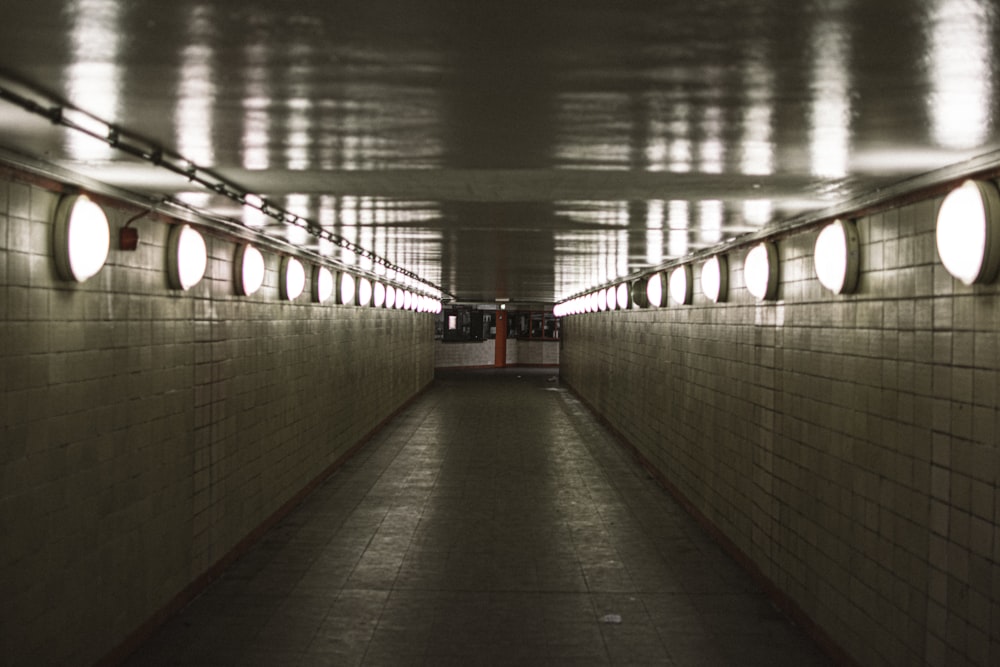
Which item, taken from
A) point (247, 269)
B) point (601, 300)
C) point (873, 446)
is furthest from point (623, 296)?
point (873, 446)

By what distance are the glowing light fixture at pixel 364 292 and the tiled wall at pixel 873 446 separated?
5959 mm

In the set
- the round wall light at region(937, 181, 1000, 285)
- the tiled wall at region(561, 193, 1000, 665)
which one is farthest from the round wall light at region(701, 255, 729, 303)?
the round wall light at region(937, 181, 1000, 285)

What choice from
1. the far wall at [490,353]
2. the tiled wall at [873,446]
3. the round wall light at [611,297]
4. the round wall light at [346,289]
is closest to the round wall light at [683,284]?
the tiled wall at [873,446]

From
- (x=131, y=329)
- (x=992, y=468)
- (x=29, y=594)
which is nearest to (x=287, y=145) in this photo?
(x=131, y=329)

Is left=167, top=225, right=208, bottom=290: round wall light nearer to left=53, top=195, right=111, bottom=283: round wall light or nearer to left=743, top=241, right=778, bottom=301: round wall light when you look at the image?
left=53, top=195, right=111, bottom=283: round wall light

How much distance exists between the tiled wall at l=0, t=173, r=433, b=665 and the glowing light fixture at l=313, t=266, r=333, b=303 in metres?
1.17

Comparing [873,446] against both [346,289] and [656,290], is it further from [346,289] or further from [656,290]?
[346,289]

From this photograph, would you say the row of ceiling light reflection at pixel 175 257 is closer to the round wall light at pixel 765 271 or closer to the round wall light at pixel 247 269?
the round wall light at pixel 247 269

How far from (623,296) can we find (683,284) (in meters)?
3.85

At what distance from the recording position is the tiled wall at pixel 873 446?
3.77m

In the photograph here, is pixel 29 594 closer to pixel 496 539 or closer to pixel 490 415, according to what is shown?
pixel 496 539

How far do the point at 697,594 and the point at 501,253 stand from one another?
466cm

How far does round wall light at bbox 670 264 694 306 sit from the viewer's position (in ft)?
29.9

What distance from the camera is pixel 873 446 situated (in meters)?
4.77
